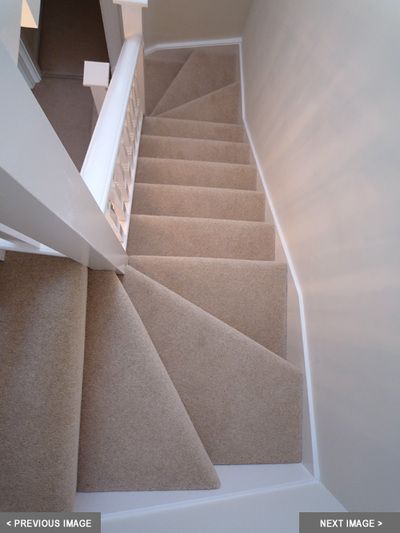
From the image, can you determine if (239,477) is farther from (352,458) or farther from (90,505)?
(90,505)

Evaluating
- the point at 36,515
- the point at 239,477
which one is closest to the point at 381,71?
the point at 239,477

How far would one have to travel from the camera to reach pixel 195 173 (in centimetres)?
236

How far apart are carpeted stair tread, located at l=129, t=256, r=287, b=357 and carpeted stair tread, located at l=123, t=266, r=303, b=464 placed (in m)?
0.20

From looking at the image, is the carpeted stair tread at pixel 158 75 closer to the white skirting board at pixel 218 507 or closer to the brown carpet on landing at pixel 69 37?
the brown carpet on landing at pixel 69 37

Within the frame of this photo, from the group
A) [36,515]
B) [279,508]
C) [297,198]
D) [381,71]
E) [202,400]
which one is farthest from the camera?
[297,198]

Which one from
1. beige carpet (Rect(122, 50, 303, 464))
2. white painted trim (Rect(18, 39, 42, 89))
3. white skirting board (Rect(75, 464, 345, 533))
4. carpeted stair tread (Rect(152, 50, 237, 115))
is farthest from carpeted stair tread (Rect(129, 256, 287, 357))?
white painted trim (Rect(18, 39, 42, 89))

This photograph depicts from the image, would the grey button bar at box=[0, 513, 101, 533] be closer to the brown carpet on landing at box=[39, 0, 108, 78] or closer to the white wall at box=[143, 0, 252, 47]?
the white wall at box=[143, 0, 252, 47]

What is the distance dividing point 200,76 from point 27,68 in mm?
1853

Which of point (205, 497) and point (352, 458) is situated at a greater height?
point (352, 458)

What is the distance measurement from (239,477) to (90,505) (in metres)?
0.53

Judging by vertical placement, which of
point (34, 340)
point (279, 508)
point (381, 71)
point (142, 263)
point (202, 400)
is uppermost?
point (381, 71)

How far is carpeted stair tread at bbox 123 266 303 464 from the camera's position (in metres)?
1.39

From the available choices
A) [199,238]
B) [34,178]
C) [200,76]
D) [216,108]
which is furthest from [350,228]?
[200,76]

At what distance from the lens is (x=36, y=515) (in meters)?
0.88
